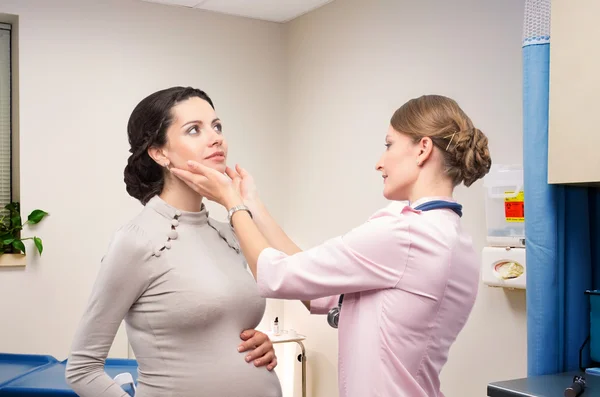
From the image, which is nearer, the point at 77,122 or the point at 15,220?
the point at 15,220

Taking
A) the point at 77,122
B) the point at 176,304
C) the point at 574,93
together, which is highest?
the point at 77,122

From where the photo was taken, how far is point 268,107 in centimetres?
436

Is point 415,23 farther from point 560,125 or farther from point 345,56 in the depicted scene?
point 560,125

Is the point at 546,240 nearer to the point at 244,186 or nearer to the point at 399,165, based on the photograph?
the point at 399,165

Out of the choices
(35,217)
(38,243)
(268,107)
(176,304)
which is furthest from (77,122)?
(176,304)

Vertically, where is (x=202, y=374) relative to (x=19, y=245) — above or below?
below

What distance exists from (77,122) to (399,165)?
2574 millimetres

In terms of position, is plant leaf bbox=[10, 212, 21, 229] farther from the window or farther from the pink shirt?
the pink shirt

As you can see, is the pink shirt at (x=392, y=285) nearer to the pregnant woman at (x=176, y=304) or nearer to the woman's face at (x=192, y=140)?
the pregnant woman at (x=176, y=304)

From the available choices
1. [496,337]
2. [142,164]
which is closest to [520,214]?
[496,337]

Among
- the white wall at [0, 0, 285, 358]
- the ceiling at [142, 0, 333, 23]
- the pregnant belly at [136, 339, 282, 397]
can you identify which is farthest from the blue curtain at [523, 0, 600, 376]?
the white wall at [0, 0, 285, 358]

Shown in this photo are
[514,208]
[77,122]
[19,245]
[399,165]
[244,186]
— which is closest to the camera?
[399,165]

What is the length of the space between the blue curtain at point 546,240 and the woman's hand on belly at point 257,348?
89cm

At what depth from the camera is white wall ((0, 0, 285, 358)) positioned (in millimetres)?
3588
